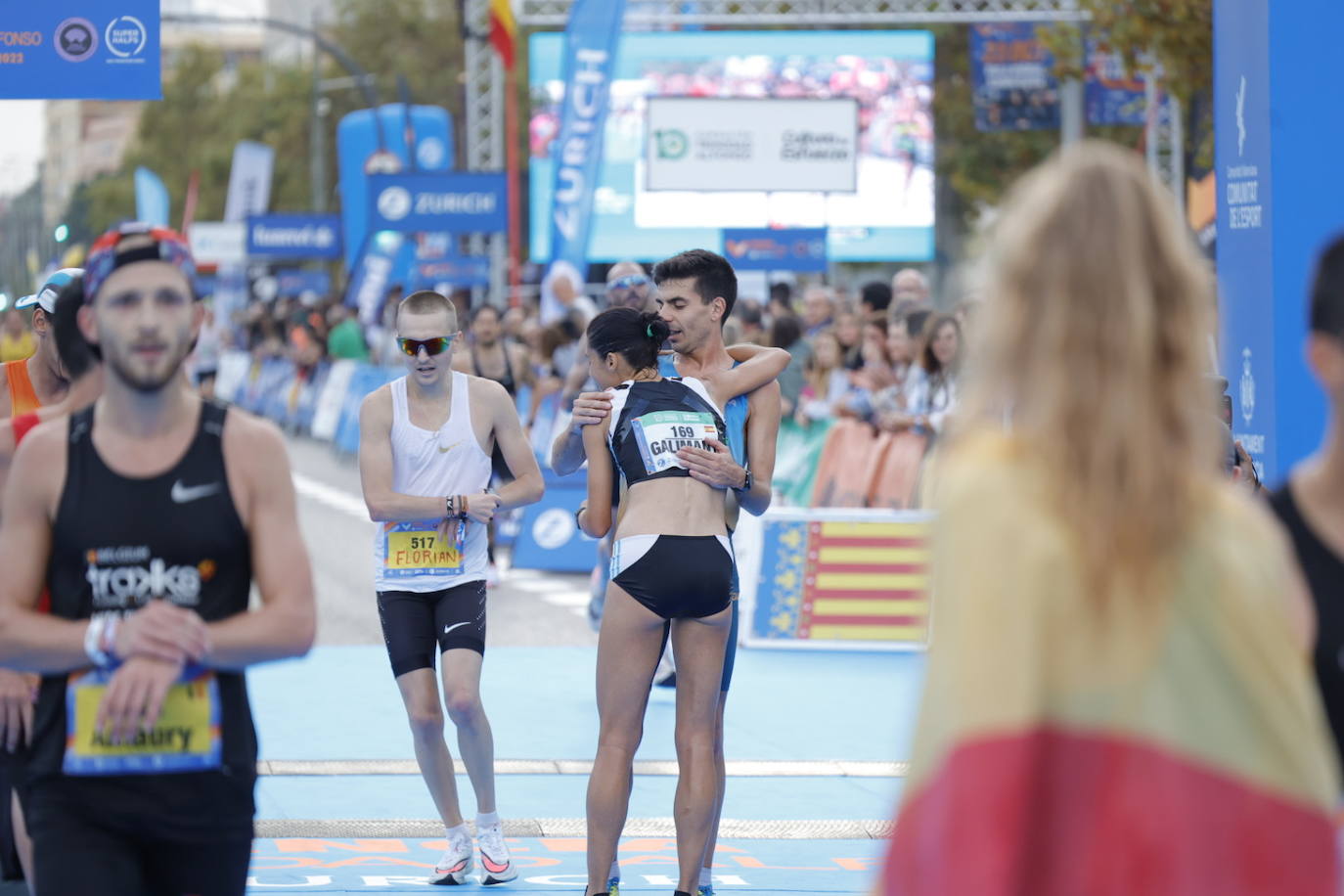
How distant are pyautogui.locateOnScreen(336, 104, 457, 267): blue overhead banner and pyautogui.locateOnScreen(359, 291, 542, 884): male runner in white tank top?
93.9 feet

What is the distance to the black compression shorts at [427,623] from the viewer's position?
21.6 ft

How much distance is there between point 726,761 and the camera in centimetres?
866

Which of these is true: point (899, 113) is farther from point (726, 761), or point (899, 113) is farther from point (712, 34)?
point (726, 761)

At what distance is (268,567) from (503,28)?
19.9m

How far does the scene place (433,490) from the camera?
682 cm

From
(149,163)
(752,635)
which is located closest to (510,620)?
(752,635)

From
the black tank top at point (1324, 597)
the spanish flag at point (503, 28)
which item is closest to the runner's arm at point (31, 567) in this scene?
the black tank top at point (1324, 597)

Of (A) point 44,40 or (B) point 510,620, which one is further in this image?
(B) point 510,620

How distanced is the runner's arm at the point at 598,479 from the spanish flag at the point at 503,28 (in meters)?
17.4

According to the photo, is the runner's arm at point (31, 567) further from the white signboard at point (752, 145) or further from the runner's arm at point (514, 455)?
the white signboard at point (752, 145)

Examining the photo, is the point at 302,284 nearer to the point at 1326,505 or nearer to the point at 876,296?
the point at 876,296

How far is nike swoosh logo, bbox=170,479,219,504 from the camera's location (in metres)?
3.46

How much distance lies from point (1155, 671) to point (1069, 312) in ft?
1.55

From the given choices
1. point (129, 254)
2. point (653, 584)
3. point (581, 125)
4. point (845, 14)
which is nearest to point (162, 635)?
point (129, 254)
